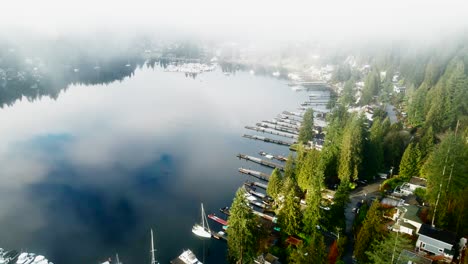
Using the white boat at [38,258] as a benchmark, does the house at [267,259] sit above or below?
above

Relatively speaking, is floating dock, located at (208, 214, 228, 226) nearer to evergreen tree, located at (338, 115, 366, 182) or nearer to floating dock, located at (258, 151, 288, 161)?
evergreen tree, located at (338, 115, 366, 182)

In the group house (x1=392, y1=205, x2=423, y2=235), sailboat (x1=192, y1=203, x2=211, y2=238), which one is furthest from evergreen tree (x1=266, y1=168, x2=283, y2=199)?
house (x1=392, y1=205, x2=423, y2=235)

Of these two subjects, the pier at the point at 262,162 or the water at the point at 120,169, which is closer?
the water at the point at 120,169

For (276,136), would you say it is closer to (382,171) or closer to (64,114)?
(382,171)

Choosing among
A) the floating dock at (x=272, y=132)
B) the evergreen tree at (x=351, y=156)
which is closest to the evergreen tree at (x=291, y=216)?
the evergreen tree at (x=351, y=156)

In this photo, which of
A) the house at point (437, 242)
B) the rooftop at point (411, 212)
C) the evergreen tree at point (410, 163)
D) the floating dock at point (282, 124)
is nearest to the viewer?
the house at point (437, 242)

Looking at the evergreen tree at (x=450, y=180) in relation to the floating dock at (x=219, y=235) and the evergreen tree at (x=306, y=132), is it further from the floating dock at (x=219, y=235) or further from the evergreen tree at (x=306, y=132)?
the evergreen tree at (x=306, y=132)

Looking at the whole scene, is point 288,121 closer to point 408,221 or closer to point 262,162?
point 262,162
